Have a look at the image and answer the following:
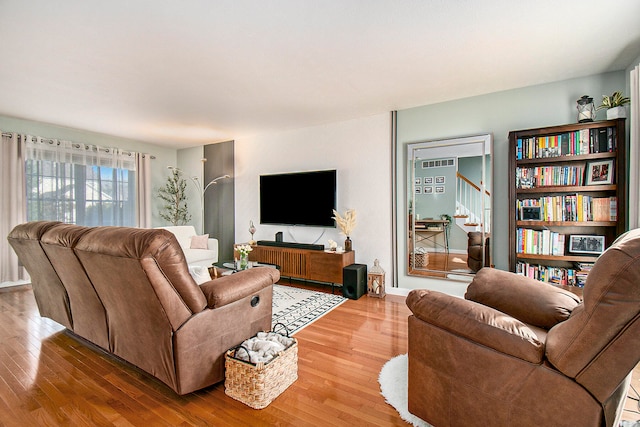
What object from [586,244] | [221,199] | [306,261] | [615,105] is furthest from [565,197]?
[221,199]

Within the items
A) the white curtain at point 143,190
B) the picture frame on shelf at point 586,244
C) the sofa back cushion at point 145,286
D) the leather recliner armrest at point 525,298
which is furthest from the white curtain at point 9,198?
the picture frame on shelf at point 586,244

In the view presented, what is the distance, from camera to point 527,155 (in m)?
2.96

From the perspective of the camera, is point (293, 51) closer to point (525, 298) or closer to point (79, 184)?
point (525, 298)

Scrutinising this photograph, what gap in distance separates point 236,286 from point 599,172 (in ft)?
10.9

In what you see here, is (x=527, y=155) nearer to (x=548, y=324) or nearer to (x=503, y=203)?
(x=503, y=203)

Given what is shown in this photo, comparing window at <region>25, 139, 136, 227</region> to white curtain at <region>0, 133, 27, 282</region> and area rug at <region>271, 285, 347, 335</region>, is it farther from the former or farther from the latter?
area rug at <region>271, 285, 347, 335</region>

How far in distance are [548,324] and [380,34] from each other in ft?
7.09

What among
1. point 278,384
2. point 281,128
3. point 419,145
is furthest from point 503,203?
point 281,128

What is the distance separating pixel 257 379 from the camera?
62.8 inches

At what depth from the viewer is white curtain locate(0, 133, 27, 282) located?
408cm

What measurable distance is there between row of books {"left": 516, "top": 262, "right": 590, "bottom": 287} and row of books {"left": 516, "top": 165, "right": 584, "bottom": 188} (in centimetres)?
82

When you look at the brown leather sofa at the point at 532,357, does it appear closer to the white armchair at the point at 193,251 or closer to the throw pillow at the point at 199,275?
the throw pillow at the point at 199,275

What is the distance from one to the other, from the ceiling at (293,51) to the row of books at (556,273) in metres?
1.90

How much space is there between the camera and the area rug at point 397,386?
155cm
